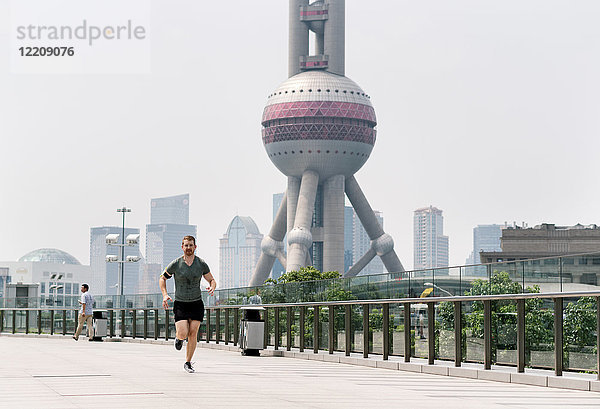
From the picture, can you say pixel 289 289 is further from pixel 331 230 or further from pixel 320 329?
pixel 331 230

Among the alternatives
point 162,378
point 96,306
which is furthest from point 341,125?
point 162,378

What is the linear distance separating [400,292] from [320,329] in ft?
11.4

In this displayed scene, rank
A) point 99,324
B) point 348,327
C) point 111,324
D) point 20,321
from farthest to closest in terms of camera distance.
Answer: point 20,321 < point 111,324 < point 99,324 < point 348,327

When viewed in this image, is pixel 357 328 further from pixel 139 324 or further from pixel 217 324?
pixel 139 324

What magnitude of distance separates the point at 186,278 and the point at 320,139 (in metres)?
150

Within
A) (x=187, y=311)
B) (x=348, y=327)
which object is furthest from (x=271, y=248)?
(x=187, y=311)

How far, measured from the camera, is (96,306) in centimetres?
3969

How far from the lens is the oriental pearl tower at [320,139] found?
540 ft

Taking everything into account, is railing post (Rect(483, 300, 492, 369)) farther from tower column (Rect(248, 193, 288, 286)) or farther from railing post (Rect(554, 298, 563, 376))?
tower column (Rect(248, 193, 288, 286))

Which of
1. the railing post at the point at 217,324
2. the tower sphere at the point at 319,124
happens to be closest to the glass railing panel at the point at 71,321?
the railing post at the point at 217,324

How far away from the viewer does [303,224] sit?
526ft

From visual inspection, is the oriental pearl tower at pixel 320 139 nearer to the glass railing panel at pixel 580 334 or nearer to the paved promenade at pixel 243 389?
the paved promenade at pixel 243 389

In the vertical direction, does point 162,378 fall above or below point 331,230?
below

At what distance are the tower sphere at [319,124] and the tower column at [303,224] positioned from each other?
260 centimetres
